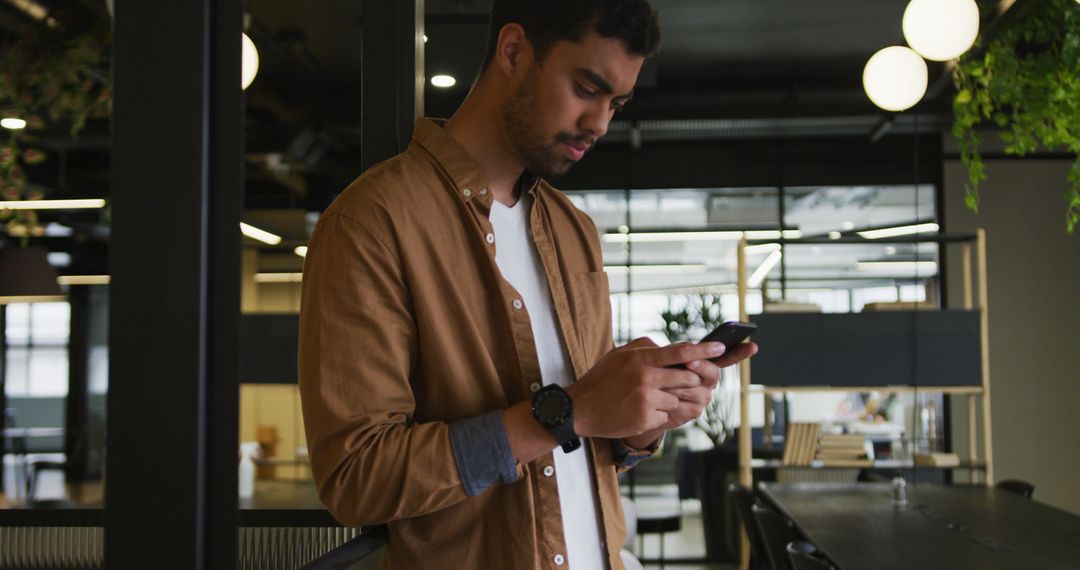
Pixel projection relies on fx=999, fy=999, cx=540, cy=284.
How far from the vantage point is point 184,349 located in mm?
1085

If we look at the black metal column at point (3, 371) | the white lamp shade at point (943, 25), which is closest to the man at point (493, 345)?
the white lamp shade at point (943, 25)

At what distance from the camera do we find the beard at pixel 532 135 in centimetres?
133

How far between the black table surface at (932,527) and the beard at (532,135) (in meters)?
2.71

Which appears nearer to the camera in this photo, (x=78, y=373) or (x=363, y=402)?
(x=363, y=402)

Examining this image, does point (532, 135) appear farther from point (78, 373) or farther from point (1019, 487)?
point (78, 373)

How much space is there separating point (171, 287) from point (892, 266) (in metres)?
8.67

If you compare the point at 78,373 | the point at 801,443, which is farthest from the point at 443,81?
the point at 78,373

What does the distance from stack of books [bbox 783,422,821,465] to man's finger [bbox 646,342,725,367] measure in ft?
19.0

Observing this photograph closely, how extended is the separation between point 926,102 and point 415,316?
296 inches

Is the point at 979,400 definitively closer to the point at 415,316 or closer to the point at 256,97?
the point at 256,97

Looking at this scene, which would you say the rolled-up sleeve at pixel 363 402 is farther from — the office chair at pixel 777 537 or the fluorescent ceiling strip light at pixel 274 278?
the fluorescent ceiling strip light at pixel 274 278

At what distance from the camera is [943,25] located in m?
3.84

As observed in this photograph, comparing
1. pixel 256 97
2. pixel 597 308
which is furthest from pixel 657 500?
pixel 597 308

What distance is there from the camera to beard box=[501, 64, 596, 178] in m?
1.33
